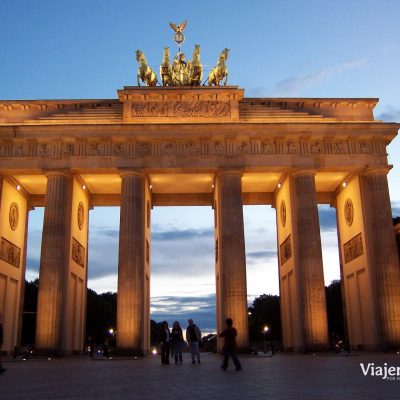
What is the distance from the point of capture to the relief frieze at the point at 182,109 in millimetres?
40700

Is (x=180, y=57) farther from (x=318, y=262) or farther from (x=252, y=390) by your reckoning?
(x=252, y=390)

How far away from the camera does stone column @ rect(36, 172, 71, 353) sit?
35.4 m

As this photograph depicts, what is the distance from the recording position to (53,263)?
120 feet

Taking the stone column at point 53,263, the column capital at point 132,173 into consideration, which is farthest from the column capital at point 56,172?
the column capital at point 132,173

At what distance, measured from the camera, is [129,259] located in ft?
120

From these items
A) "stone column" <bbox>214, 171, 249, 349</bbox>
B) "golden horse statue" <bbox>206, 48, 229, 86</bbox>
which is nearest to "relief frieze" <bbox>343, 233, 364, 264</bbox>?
"stone column" <bbox>214, 171, 249, 349</bbox>

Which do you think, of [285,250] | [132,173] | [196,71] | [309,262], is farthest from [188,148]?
[309,262]

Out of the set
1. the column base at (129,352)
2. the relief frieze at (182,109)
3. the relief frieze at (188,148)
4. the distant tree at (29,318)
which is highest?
the relief frieze at (182,109)

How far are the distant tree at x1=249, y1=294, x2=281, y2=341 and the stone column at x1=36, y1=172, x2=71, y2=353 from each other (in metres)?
68.3

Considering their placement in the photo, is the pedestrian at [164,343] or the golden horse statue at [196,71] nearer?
the pedestrian at [164,343]

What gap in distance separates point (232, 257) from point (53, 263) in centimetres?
1212

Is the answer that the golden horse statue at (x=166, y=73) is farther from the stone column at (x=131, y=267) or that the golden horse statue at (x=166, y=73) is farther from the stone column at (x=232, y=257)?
the stone column at (x=232, y=257)

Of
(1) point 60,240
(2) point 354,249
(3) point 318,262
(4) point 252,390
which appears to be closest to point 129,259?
(1) point 60,240

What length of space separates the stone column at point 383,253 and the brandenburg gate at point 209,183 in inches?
2.8
